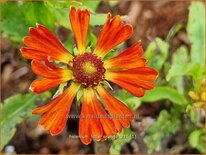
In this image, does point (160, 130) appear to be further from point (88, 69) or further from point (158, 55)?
point (88, 69)

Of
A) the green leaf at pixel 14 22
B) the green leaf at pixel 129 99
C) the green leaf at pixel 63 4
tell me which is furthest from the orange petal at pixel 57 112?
the green leaf at pixel 14 22

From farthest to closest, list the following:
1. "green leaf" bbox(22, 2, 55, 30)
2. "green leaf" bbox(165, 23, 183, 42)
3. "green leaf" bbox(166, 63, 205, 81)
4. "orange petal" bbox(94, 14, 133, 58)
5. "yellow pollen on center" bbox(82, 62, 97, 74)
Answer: "green leaf" bbox(165, 23, 183, 42) < "green leaf" bbox(166, 63, 205, 81) < "green leaf" bbox(22, 2, 55, 30) < "yellow pollen on center" bbox(82, 62, 97, 74) < "orange petal" bbox(94, 14, 133, 58)

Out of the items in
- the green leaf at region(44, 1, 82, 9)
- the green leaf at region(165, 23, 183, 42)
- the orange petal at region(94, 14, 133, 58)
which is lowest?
the orange petal at region(94, 14, 133, 58)

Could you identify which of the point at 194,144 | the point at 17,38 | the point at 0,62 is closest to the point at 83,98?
the point at 17,38

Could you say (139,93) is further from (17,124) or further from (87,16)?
(17,124)

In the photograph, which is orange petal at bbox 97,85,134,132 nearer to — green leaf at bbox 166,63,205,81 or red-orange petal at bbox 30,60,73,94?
red-orange petal at bbox 30,60,73,94

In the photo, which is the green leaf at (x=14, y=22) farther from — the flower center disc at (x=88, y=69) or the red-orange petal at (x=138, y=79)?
the red-orange petal at (x=138, y=79)

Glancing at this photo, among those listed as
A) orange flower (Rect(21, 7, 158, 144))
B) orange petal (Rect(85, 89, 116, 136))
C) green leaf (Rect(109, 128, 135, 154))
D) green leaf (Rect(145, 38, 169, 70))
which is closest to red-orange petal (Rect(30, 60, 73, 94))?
orange flower (Rect(21, 7, 158, 144))

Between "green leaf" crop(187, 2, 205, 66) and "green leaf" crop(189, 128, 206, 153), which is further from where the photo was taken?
"green leaf" crop(187, 2, 205, 66)
